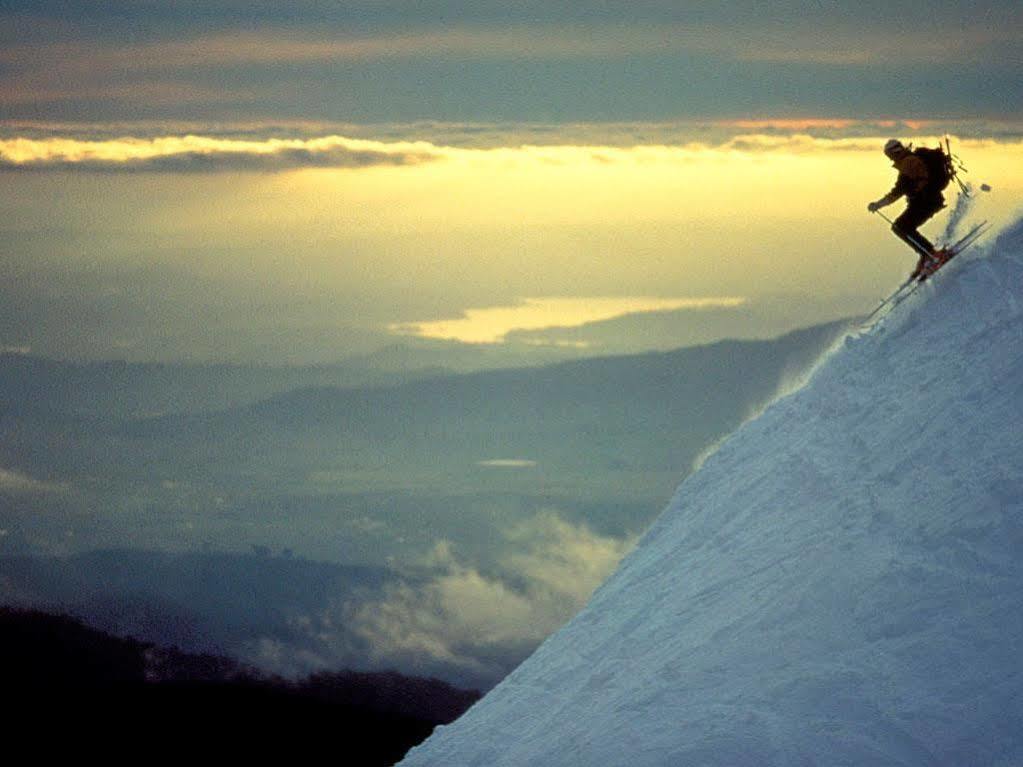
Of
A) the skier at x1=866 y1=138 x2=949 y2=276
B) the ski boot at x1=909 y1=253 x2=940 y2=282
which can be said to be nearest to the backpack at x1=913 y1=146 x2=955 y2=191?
the skier at x1=866 y1=138 x2=949 y2=276

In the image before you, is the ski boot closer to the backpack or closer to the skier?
the skier

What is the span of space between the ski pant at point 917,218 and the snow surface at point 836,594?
0.70 metres

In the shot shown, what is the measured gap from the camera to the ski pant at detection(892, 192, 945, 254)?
73.3ft

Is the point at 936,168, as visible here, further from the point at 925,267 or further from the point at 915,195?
the point at 925,267

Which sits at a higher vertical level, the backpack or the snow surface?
the backpack

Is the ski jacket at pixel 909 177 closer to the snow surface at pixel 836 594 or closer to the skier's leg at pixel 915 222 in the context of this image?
the skier's leg at pixel 915 222

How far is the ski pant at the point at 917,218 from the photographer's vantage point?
22.3 m

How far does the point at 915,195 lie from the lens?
22.3 metres

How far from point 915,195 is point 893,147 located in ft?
2.74

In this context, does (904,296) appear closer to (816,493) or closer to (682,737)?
(816,493)

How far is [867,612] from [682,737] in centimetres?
249

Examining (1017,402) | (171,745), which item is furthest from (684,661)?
(171,745)

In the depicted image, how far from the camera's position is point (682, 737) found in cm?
1498

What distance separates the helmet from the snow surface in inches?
80.8
